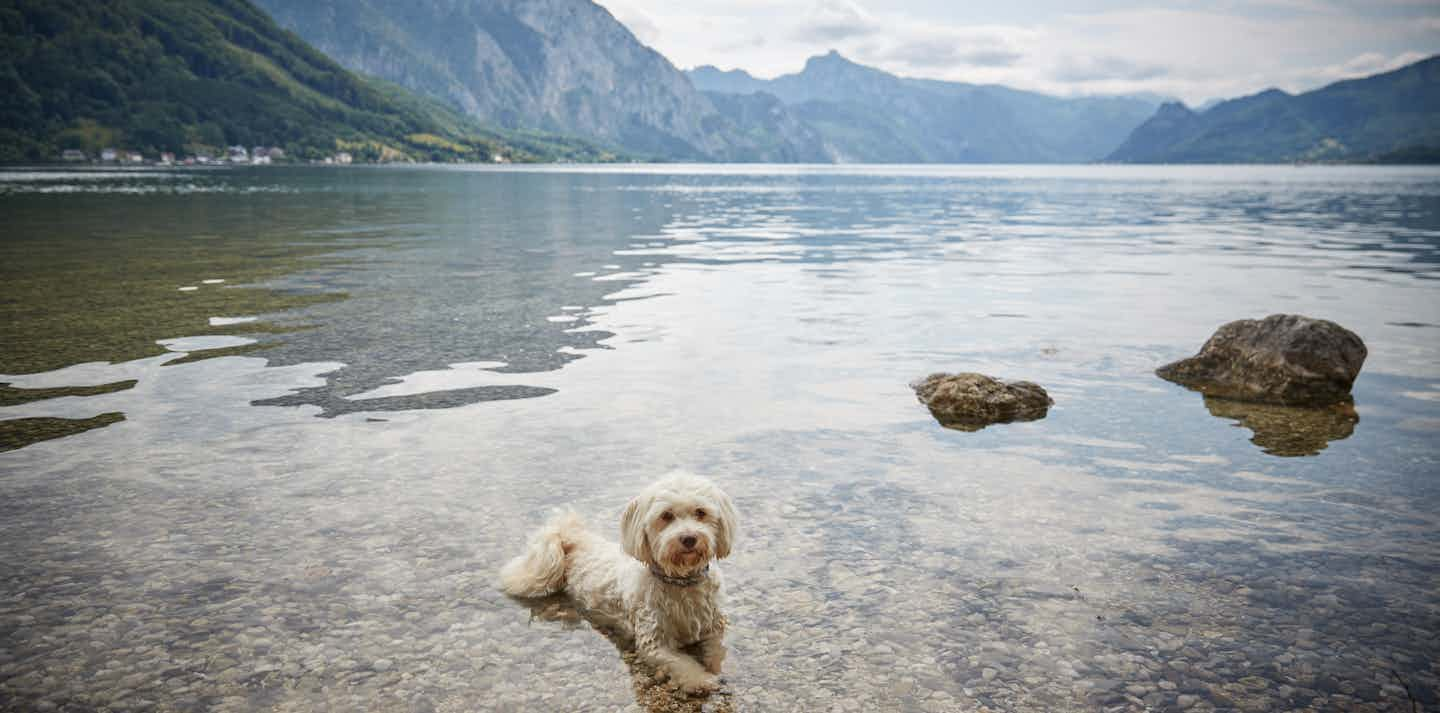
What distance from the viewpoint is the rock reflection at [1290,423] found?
12.5 meters

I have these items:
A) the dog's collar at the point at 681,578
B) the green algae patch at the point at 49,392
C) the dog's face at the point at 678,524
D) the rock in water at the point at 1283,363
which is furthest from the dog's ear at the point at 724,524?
the green algae patch at the point at 49,392

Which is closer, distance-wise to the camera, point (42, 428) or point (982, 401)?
point (42, 428)

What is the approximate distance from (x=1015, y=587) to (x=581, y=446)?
6321 mm

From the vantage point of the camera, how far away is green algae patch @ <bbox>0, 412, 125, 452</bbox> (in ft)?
38.3

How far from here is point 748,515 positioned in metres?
9.91

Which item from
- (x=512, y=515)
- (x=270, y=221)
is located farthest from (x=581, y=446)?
(x=270, y=221)

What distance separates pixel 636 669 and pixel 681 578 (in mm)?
770

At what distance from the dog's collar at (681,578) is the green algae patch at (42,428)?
9.71m

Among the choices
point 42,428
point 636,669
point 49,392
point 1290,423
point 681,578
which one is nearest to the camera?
point 636,669

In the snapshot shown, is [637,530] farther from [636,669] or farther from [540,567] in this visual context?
[540,567]

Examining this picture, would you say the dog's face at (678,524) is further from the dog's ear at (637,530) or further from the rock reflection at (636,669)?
the rock reflection at (636,669)

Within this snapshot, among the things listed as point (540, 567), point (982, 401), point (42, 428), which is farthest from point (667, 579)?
point (42, 428)

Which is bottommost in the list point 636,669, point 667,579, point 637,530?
point 636,669

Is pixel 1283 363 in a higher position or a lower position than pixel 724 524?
lower
